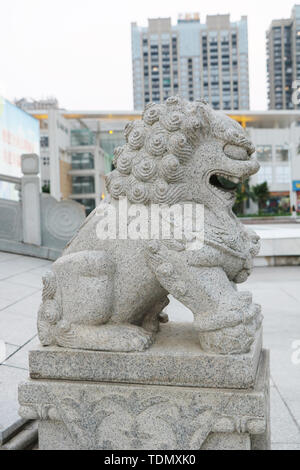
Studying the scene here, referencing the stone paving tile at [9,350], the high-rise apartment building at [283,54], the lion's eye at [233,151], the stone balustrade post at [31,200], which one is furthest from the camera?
the high-rise apartment building at [283,54]

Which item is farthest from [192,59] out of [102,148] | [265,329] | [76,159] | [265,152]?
[265,329]

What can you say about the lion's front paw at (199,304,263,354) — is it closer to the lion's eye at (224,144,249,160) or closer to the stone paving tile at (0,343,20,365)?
the lion's eye at (224,144,249,160)

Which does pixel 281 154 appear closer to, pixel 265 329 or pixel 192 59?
pixel 265 329

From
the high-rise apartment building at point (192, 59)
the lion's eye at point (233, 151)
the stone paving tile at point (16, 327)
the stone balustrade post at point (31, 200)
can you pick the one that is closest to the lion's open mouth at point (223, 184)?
the lion's eye at point (233, 151)

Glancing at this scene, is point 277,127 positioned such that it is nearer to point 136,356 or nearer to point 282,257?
point 282,257

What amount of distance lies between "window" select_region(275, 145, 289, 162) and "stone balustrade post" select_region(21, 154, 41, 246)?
3646 centimetres

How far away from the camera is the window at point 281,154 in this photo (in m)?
41.6

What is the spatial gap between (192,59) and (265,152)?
45.4 m

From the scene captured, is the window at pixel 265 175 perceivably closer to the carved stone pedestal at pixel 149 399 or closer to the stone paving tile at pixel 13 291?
the stone paving tile at pixel 13 291

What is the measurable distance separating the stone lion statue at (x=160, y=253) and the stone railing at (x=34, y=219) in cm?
675

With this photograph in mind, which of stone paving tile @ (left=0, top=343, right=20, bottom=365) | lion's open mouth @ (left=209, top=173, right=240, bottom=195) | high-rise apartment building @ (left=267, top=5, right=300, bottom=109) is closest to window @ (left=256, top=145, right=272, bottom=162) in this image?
high-rise apartment building @ (left=267, top=5, right=300, bottom=109)

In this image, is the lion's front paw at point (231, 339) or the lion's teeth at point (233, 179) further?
the lion's teeth at point (233, 179)

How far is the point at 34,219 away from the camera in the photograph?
28.7 ft
